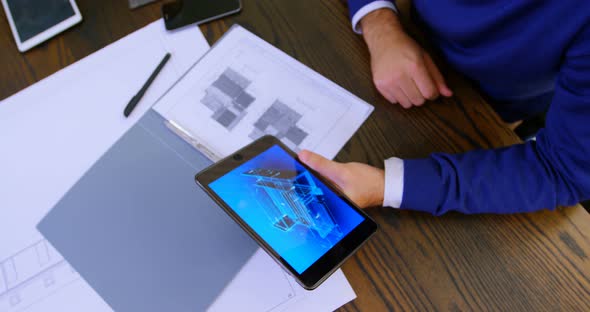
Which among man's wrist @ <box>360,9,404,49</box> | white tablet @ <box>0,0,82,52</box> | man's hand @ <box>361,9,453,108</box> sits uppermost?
white tablet @ <box>0,0,82,52</box>

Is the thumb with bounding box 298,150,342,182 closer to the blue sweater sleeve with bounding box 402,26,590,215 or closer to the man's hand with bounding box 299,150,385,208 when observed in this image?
the man's hand with bounding box 299,150,385,208

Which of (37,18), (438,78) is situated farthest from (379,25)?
(37,18)

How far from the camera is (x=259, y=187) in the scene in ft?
1.63

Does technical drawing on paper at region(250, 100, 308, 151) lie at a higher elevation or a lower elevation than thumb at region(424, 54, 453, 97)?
higher

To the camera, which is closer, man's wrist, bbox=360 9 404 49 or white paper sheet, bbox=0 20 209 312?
white paper sheet, bbox=0 20 209 312

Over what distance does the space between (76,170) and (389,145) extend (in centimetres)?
→ 51

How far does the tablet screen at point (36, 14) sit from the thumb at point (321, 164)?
1.76 ft

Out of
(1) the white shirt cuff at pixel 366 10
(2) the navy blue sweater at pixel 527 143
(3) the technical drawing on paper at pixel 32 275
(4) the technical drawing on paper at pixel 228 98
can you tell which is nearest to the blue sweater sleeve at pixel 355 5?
(1) the white shirt cuff at pixel 366 10

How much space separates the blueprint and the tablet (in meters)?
0.08

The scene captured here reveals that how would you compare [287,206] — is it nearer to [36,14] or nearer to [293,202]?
[293,202]

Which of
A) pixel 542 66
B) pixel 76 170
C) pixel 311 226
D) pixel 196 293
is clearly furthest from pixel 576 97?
pixel 76 170

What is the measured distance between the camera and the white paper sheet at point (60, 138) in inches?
20.5

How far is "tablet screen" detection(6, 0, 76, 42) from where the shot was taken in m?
0.67

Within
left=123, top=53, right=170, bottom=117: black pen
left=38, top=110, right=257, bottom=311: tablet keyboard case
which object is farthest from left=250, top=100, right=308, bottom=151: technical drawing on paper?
left=123, top=53, right=170, bottom=117: black pen
